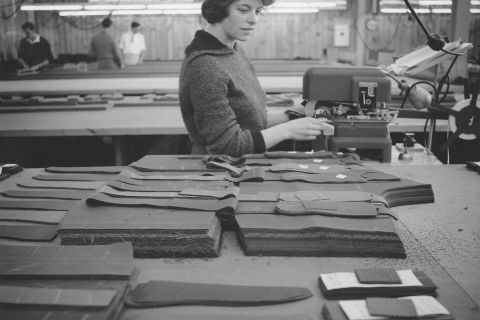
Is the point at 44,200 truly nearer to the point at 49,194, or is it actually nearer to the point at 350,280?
the point at 49,194

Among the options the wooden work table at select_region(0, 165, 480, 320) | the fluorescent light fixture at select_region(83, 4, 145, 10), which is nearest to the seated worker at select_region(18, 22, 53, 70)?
the fluorescent light fixture at select_region(83, 4, 145, 10)

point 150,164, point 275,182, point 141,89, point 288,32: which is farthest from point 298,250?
point 288,32

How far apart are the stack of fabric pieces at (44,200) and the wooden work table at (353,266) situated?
0.97 feet

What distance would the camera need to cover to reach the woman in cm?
194

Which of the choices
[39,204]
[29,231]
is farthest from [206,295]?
[39,204]

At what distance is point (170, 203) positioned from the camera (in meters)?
1.20

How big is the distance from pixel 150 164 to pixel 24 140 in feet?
8.67

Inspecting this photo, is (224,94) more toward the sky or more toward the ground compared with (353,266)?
more toward the sky

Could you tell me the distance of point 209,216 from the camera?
1.12 m

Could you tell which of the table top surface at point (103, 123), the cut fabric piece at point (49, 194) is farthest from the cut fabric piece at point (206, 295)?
the table top surface at point (103, 123)

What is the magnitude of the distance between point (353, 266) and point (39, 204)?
82 centimetres

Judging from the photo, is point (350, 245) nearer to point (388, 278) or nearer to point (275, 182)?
point (388, 278)

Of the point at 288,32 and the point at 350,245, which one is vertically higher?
the point at 288,32

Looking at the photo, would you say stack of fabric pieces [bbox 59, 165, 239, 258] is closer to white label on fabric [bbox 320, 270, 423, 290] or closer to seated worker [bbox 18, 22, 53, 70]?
white label on fabric [bbox 320, 270, 423, 290]
